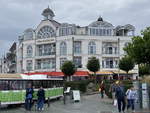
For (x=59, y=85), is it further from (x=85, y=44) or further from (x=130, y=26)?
(x=130, y=26)

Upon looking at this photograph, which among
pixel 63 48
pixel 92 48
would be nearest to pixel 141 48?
pixel 92 48

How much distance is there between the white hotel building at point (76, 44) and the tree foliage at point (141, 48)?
3098 centimetres

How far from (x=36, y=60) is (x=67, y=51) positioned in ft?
27.0

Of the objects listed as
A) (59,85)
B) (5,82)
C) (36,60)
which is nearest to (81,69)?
(36,60)

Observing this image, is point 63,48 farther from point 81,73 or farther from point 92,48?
point 81,73

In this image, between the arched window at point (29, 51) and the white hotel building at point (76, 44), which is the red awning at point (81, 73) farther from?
the arched window at point (29, 51)

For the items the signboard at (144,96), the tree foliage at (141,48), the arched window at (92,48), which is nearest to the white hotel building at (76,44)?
the arched window at (92,48)

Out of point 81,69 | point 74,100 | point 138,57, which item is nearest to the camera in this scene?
point 74,100

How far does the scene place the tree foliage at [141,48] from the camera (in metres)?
28.8

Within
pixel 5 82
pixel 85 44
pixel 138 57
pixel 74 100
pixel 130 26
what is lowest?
pixel 74 100

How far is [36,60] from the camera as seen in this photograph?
65688 millimetres

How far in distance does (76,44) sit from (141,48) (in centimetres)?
3335

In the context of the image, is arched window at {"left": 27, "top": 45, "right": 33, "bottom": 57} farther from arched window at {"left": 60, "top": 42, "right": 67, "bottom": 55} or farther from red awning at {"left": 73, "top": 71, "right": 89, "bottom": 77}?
red awning at {"left": 73, "top": 71, "right": 89, "bottom": 77}

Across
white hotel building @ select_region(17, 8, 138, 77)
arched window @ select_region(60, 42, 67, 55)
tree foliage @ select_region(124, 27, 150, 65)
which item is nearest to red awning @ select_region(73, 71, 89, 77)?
white hotel building @ select_region(17, 8, 138, 77)
